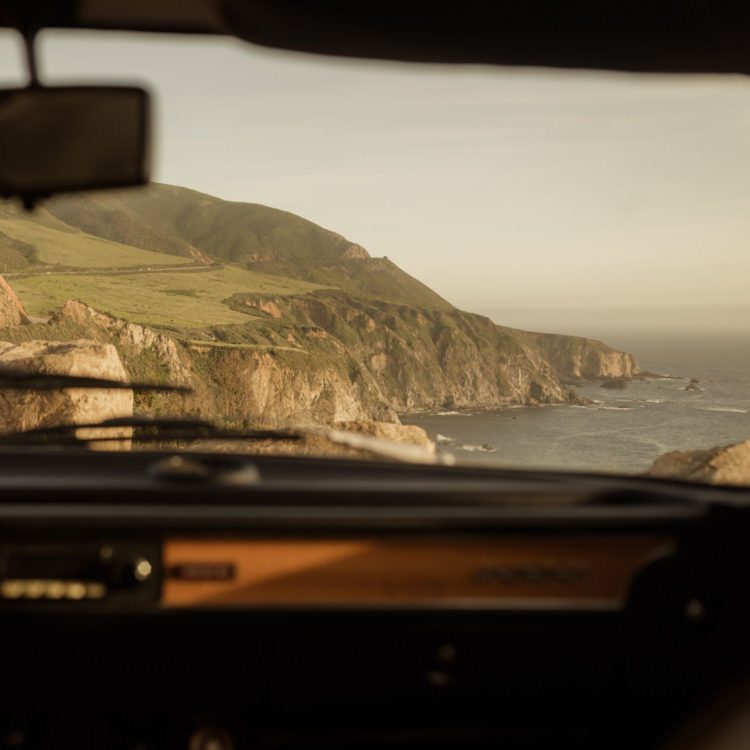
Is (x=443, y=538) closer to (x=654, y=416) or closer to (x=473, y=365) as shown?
(x=654, y=416)

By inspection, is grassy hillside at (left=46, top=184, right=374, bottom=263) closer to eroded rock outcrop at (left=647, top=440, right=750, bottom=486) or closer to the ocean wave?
the ocean wave

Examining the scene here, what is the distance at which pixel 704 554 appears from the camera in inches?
98.7

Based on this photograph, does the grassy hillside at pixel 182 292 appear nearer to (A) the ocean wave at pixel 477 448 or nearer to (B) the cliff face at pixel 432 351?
(B) the cliff face at pixel 432 351

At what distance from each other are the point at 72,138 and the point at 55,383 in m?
0.82

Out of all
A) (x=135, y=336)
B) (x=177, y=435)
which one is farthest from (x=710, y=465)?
(x=135, y=336)

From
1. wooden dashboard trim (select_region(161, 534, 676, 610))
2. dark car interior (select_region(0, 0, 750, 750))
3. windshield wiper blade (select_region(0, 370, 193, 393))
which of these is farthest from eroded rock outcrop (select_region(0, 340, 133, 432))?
wooden dashboard trim (select_region(161, 534, 676, 610))

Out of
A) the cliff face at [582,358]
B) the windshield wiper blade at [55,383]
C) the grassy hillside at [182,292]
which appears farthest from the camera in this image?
the grassy hillside at [182,292]

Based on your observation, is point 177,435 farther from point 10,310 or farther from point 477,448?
point 10,310

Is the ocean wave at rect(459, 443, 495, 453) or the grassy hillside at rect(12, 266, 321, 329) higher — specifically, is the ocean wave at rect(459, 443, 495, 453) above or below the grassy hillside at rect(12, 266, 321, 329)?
below

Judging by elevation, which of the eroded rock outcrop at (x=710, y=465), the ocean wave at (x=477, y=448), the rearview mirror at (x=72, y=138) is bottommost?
the ocean wave at (x=477, y=448)

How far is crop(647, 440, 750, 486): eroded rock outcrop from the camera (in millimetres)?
2924

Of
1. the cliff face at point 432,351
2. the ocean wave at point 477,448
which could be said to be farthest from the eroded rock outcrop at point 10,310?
the ocean wave at point 477,448

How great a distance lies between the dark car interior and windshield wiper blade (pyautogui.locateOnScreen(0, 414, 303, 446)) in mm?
407

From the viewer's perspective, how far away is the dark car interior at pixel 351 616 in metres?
2.45
